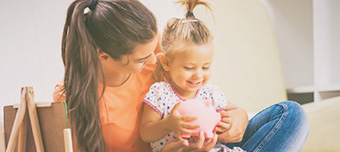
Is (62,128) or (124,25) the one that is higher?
(124,25)

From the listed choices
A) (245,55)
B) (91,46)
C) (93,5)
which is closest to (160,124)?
(91,46)

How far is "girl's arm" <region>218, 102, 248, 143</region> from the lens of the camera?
1037mm

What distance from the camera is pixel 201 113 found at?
94 centimetres

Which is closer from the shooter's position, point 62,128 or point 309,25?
point 62,128

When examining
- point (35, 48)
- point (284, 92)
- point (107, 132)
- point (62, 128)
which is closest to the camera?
point (62, 128)

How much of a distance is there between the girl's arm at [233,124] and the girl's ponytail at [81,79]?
0.37 metres

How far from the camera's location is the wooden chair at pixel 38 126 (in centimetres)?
84

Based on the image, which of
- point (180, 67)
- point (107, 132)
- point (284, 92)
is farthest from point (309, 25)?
point (107, 132)

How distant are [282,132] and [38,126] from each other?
72 centimetres

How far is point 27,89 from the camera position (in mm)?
848

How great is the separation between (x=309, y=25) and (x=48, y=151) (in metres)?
2.02

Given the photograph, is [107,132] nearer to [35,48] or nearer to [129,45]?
[129,45]

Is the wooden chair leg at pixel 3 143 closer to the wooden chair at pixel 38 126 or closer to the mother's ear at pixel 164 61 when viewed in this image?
the wooden chair at pixel 38 126

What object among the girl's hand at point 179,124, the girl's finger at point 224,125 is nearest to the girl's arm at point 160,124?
the girl's hand at point 179,124
